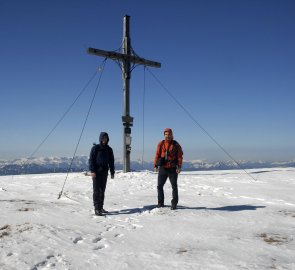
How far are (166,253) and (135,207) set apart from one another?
4.09 m

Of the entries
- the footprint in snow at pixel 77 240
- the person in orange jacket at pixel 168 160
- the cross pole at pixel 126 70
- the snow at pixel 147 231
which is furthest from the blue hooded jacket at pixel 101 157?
the cross pole at pixel 126 70

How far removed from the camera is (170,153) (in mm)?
9242

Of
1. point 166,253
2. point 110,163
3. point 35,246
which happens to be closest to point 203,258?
point 166,253

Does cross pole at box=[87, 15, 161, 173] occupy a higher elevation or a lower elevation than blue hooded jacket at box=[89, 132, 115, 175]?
higher

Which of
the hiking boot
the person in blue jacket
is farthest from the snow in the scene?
the person in blue jacket

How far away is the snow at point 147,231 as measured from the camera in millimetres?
4945

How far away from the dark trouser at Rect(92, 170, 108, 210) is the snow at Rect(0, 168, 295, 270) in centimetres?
33

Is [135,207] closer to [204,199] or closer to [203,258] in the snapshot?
[204,199]

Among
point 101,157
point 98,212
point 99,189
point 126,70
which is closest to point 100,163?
point 101,157

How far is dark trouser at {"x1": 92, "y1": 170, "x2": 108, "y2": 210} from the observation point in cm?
850

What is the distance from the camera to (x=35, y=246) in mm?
5398

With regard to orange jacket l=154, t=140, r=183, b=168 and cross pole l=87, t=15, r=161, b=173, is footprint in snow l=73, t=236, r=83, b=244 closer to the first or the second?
orange jacket l=154, t=140, r=183, b=168

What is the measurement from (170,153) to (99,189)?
214cm

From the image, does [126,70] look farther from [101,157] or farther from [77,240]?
[77,240]
